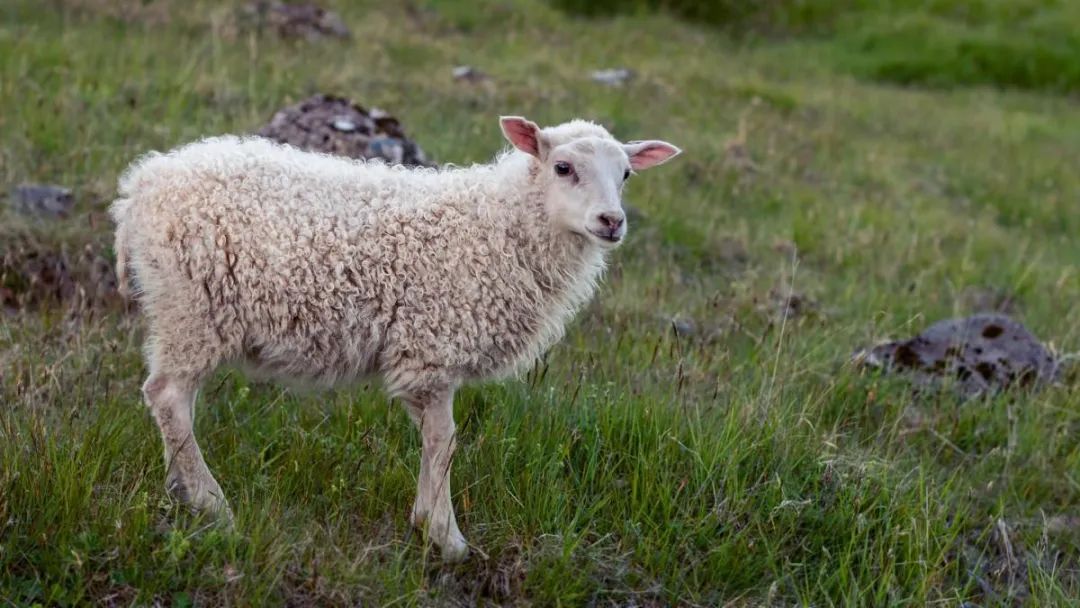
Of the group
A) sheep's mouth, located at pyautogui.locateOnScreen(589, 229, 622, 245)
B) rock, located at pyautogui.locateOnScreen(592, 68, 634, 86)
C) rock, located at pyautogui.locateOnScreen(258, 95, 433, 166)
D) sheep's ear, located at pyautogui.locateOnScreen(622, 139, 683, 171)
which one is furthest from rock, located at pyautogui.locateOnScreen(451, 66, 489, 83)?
sheep's mouth, located at pyautogui.locateOnScreen(589, 229, 622, 245)

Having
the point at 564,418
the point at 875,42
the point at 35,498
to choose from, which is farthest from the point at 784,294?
the point at 875,42

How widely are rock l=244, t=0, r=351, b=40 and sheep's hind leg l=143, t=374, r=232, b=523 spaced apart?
8.40 m

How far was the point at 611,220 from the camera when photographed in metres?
4.40

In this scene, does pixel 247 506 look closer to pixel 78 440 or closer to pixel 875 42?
pixel 78 440

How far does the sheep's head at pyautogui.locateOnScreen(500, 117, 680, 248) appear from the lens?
4.44 meters

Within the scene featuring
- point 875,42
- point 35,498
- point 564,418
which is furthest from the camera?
point 875,42

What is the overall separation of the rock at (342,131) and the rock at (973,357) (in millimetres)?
3284

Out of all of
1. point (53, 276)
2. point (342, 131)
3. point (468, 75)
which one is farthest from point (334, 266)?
point (468, 75)

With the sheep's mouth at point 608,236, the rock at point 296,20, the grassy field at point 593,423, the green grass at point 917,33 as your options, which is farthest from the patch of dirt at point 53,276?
the green grass at point 917,33

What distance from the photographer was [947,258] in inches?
370

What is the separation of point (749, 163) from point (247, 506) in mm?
7523

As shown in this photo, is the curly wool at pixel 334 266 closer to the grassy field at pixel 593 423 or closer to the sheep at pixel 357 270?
the sheep at pixel 357 270

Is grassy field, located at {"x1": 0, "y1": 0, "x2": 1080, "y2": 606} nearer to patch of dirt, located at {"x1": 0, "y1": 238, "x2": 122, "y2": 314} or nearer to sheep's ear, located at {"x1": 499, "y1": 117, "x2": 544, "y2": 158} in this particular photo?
patch of dirt, located at {"x1": 0, "y1": 238, "x2": 122, "y2": 314}

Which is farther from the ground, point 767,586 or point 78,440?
point 78,440
